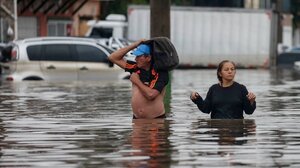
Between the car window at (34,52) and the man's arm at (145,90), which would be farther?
the car window at (34,52)

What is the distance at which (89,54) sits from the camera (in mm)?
28047

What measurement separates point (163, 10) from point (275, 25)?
19.7 metres

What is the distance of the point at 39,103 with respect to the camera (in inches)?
706

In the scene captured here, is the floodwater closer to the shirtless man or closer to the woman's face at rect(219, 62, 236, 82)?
the shirtless man

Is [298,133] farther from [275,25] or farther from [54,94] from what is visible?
[275,25]

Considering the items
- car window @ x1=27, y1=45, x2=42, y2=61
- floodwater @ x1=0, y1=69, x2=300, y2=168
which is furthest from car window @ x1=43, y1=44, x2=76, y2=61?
floodwater @ x1=0, y1=69, x2=300, y2=168

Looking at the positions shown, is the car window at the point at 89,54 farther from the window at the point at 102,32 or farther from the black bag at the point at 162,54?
the window at the point at 102,32

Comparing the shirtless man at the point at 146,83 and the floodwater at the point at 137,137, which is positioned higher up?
the shirtless man at the point at 146,83

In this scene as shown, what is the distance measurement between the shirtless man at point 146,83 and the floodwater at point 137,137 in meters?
0.16

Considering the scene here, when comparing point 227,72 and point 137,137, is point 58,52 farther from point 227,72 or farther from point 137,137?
point 137,137

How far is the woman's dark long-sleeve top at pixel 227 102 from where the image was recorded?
12086 mm

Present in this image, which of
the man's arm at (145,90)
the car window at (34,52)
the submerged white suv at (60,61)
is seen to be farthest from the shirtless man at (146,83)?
the car window at (34,52)

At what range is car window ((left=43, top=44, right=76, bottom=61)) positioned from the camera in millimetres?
27828

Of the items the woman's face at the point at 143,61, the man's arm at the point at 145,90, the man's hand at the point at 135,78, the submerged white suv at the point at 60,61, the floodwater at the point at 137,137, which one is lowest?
the submerged white suv at the point at 60,61
